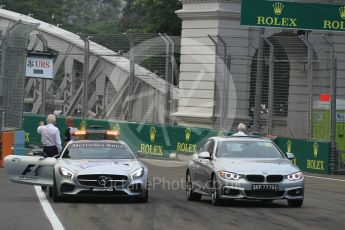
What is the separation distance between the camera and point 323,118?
3109 centimetres

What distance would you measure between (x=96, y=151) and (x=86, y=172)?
1581mm

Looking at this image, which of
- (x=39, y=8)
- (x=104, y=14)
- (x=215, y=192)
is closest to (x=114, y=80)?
(x=215, y=192)

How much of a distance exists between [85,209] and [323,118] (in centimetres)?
1746

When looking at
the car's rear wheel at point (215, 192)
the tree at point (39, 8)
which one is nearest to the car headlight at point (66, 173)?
the car's rear wheel at point (215, 192)

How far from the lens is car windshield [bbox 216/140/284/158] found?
55.3 feet

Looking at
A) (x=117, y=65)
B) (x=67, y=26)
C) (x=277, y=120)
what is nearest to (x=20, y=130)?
(x=277, y=120)

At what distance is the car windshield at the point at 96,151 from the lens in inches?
685

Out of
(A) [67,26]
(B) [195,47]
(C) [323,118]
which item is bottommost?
(C) [323,118]

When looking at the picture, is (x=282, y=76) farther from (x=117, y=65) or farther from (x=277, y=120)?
(x=117, y=65)

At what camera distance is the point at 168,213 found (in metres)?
14.7

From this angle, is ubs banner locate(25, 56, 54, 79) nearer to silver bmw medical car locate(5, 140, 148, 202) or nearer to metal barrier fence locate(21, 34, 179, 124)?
metal barrier fence locate(21, 34, 179, 124)

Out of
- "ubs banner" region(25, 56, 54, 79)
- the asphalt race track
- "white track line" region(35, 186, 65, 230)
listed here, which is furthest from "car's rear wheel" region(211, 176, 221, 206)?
"ubs banner" region(25, 56, 54, 79)

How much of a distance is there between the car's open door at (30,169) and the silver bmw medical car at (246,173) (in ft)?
9.68

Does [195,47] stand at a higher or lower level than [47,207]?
higher
